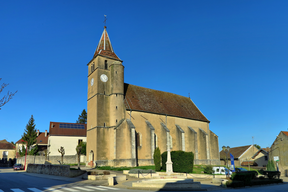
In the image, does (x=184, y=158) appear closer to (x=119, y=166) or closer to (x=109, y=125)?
(x=119, y=166)

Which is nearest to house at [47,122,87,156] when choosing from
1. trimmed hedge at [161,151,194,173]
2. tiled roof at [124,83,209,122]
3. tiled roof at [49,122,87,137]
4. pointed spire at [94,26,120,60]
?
tiled roof at [49,122,87,137]

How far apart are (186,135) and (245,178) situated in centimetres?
2274

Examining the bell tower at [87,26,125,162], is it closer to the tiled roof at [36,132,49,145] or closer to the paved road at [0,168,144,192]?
the paved road at [0,168,144,192]

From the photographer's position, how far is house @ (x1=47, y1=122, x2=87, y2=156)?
46.1 m

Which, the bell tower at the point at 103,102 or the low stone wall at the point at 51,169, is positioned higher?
the bell tower at the point at 103,102

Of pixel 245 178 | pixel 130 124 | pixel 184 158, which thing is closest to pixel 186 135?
pixel 130 124

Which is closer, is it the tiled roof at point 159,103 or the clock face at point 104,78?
the clock face at point 104,78

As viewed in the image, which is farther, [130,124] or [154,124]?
[154,124]

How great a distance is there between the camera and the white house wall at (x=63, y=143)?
45.8 m

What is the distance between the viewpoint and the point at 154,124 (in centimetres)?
3500

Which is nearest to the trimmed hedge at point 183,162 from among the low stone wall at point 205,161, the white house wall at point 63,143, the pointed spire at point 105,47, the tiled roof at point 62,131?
the low stone wall at point 205,161

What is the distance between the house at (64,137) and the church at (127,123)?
15785mm

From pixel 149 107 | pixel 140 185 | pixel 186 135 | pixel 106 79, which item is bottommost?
pixel 140 185

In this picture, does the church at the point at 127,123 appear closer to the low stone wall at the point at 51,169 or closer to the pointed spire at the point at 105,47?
the pointed spire at the point at 105,47
